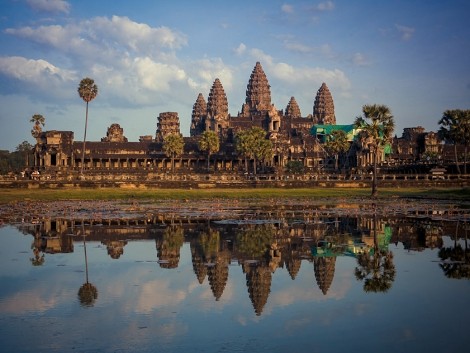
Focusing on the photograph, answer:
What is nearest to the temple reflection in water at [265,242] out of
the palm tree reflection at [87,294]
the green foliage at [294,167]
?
the palm tree reflection at [87,294]

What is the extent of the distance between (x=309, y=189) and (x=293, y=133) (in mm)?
96105

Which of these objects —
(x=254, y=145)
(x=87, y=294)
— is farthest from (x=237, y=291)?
(x=254, y=145)

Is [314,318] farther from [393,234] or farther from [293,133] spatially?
[293,133]

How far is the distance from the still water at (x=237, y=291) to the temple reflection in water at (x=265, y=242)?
0.08 metres

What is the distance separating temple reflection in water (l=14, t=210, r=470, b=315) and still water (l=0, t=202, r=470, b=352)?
80 mm

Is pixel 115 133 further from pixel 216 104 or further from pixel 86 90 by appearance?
pixel 86 90

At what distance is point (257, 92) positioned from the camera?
634 feet

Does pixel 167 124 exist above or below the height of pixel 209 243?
above

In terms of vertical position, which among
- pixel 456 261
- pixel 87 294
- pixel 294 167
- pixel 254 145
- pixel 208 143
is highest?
pixel 208 143

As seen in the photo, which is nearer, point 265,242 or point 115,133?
point 265,242

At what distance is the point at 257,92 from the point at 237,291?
177 m

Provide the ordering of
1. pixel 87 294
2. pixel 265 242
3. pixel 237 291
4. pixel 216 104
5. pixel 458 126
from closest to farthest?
pixel 87 294, pixel 237 291, pixel 265 242, pixel 458 126, pixel 216 104

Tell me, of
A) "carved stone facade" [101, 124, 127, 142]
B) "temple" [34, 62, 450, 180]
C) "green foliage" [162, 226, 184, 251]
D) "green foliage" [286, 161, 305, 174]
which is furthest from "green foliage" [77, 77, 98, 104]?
"green foliage" [162, 226, 184, 251]

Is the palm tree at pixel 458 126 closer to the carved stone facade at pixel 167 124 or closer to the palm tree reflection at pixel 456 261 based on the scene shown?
the palm tree reflection at pixel 456 261
